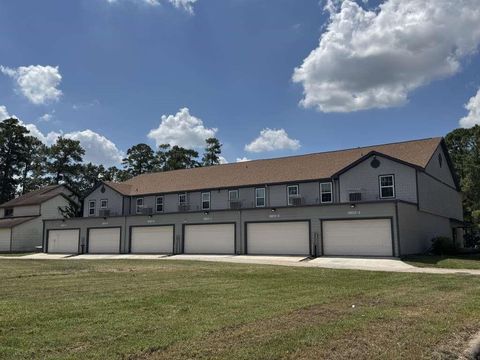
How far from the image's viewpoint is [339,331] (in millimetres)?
7379

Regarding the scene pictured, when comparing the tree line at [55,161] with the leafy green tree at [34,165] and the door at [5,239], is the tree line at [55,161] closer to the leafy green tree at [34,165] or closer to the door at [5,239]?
the leafy green tree at [34,165]

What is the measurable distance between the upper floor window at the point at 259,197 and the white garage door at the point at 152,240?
7007mm

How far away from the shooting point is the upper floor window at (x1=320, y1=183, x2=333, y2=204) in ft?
110

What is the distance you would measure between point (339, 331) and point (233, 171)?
33.7 meters

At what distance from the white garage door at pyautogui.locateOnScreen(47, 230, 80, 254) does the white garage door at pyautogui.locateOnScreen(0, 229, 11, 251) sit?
610 centimetres

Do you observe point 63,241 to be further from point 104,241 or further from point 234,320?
point 234,320

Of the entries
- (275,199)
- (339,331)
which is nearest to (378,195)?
(275,199)

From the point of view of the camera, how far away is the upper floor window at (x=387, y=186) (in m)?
30.0

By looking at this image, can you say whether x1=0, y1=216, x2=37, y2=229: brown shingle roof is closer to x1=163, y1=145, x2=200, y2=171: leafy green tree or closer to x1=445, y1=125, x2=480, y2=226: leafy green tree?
→ x1=163, y1=145, x2=200, y2=171: leafy green tree

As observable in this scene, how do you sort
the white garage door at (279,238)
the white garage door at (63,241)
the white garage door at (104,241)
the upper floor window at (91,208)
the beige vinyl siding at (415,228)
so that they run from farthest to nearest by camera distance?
the upper floor window at (91,208), the white garage door at (63,241), the white garage door at (104,241), the white garage door at (279,238), the beige vinyl siding at (415,228)

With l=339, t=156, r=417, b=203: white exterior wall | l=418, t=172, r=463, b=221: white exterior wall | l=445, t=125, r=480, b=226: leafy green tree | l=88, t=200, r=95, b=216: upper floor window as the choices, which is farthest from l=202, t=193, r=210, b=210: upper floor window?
l=445, t=125, r=480, b=226: leafy green tree

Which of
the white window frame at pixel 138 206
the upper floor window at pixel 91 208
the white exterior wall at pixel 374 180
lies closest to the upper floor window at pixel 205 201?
the white window frame at pixel 138 206

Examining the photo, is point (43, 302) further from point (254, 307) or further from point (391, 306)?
point (391, 306)

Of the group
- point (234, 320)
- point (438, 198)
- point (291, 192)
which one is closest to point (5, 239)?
point (291, 192)
